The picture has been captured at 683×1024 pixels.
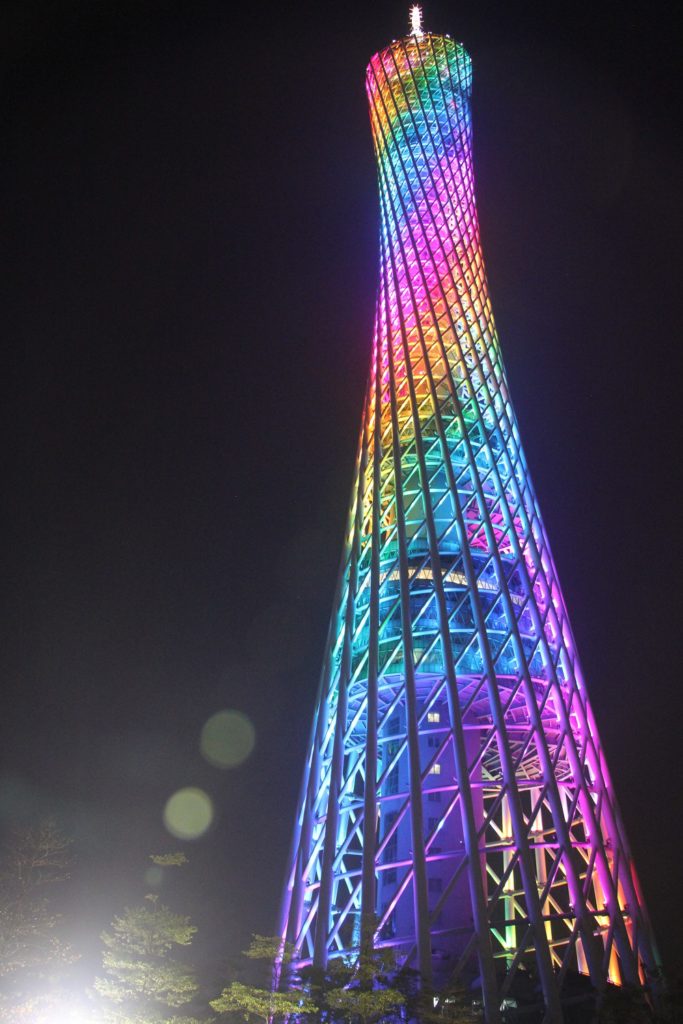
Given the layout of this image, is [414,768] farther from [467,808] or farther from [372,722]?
[372,722]

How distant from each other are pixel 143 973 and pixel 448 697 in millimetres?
9338

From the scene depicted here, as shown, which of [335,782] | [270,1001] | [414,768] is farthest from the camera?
[335,782]

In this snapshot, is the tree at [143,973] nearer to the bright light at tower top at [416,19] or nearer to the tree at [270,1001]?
the tree at [270,1001]

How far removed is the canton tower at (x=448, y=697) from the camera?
18.5 metres

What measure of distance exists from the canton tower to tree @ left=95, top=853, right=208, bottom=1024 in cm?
272

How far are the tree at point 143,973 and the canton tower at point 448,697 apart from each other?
2.72 metres

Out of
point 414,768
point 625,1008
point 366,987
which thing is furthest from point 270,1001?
point 625,1008

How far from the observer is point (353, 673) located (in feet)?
80.7

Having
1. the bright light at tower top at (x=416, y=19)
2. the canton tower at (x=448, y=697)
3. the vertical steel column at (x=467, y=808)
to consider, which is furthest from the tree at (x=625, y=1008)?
the bright light at tower top at (x=416, y=19)

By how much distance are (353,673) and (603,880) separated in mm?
8808

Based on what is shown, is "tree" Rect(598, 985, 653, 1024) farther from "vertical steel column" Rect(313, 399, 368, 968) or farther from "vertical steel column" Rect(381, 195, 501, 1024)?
"vertical steel column" Rect(313, 399, 368, 968)

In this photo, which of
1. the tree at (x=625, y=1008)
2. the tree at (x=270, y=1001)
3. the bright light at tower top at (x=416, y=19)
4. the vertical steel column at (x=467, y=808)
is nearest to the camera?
the tree at (x=270, y=1001)

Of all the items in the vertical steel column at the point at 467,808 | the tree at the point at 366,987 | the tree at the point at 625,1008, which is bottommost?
the tree at the point at 625,1008

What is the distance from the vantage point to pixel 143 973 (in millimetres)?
17922
